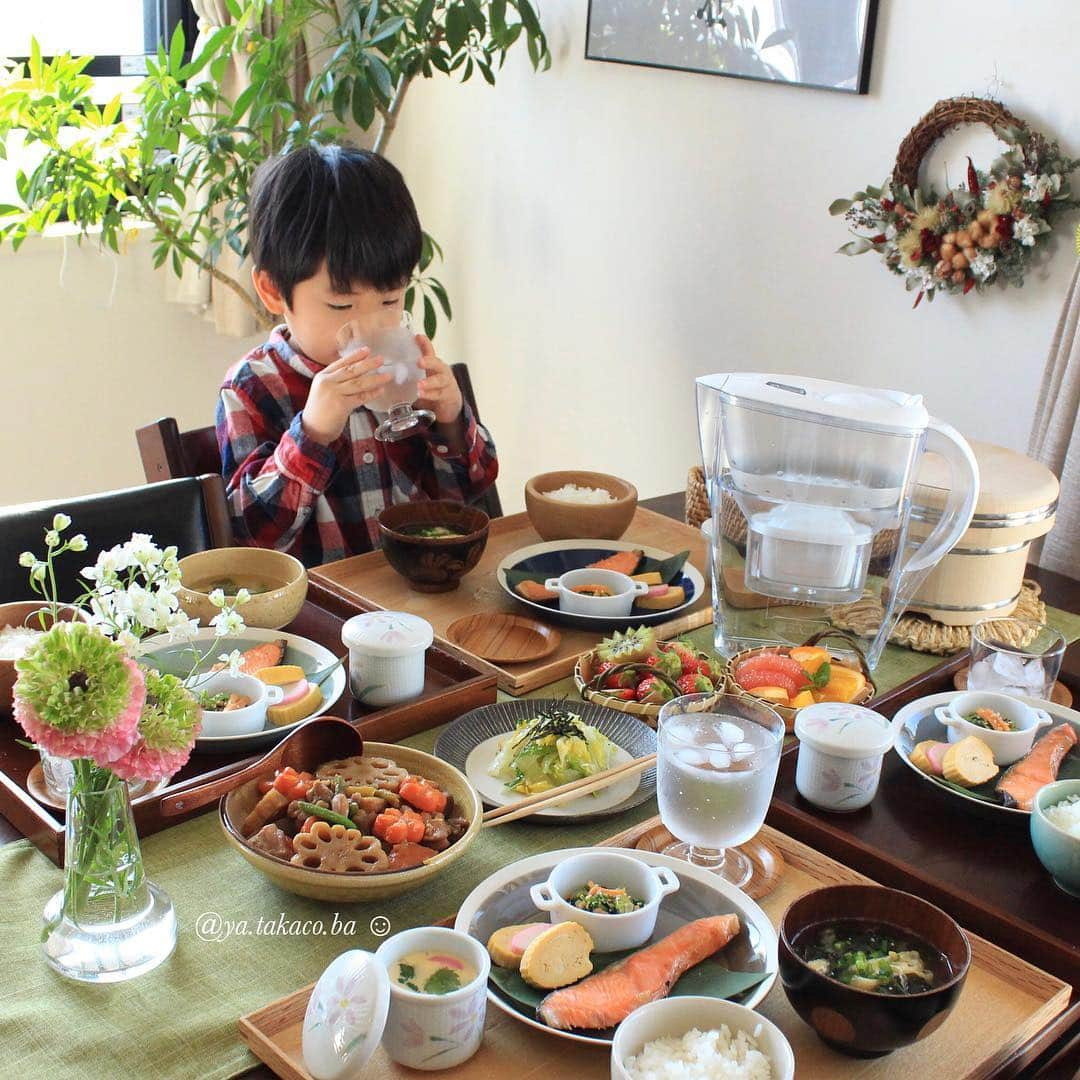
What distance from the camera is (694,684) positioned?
1.33 m

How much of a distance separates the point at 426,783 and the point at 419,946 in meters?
0.21

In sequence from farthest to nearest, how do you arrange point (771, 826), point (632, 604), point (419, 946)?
point (632, 604)
point (771, 826)
point (419, 946)

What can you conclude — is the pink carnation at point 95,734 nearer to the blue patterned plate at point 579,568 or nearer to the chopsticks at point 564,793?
the chopsticks at point 564,793

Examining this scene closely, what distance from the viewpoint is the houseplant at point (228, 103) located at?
2656mm

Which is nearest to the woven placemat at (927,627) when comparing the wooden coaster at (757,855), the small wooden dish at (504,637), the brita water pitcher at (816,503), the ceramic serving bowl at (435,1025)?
the brita water pitcher at (816,503)

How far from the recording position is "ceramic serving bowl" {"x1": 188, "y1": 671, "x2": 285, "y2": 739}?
1192mm

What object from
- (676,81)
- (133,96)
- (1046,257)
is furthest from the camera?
(133,96)

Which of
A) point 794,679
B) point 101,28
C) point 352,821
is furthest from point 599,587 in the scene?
point 101,28

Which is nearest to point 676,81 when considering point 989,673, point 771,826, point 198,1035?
point 989,673

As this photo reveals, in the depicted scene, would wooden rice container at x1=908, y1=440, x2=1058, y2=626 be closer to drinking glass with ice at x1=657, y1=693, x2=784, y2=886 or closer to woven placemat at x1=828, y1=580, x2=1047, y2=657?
woven placemat at x1=828, y1=580, x2=1047, y2=657

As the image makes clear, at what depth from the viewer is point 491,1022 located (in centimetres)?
88

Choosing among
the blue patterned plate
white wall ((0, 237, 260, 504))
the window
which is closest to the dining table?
the blue patterned plate

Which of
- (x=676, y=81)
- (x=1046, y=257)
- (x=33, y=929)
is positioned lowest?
(x=33, y=929)

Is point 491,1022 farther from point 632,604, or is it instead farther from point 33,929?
point 632,604
